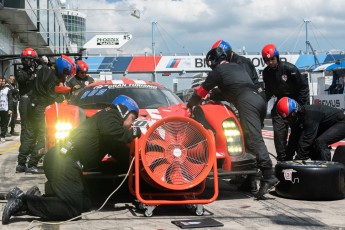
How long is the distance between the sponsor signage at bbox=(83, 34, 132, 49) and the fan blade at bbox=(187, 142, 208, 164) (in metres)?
15.1

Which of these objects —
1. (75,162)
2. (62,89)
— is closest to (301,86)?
(62,89)

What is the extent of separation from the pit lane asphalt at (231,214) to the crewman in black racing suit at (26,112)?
1.60m

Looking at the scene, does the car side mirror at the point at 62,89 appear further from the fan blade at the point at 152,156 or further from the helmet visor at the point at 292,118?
the helmet visor at the point at 292,118

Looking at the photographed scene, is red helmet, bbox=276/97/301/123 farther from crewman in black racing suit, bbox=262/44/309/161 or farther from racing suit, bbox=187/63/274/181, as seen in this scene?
crewman in black racing suit, bbox=262/44/309/161

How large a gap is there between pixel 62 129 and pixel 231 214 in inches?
77.4

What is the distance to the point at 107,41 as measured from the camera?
65.0 ft

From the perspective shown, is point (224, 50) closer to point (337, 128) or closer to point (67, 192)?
point (337, 128)

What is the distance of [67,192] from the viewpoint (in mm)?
4461

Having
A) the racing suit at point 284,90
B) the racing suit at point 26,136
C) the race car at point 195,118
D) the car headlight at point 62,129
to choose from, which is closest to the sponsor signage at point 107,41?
the racing suit at point 26,136

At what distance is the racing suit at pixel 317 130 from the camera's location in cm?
634

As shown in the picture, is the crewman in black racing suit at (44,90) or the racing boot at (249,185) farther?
the crewman in black racing suit at (44,90)

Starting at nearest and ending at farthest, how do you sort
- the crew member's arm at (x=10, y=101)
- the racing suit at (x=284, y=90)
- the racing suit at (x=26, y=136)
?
the racing suit at (x=284, y=90)
the racing suit at (x=26, y=136)
the crew member's arm at (x=10, y=101)

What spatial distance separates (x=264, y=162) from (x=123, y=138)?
5.87ft

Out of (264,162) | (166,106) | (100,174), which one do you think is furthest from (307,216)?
(166,106)
